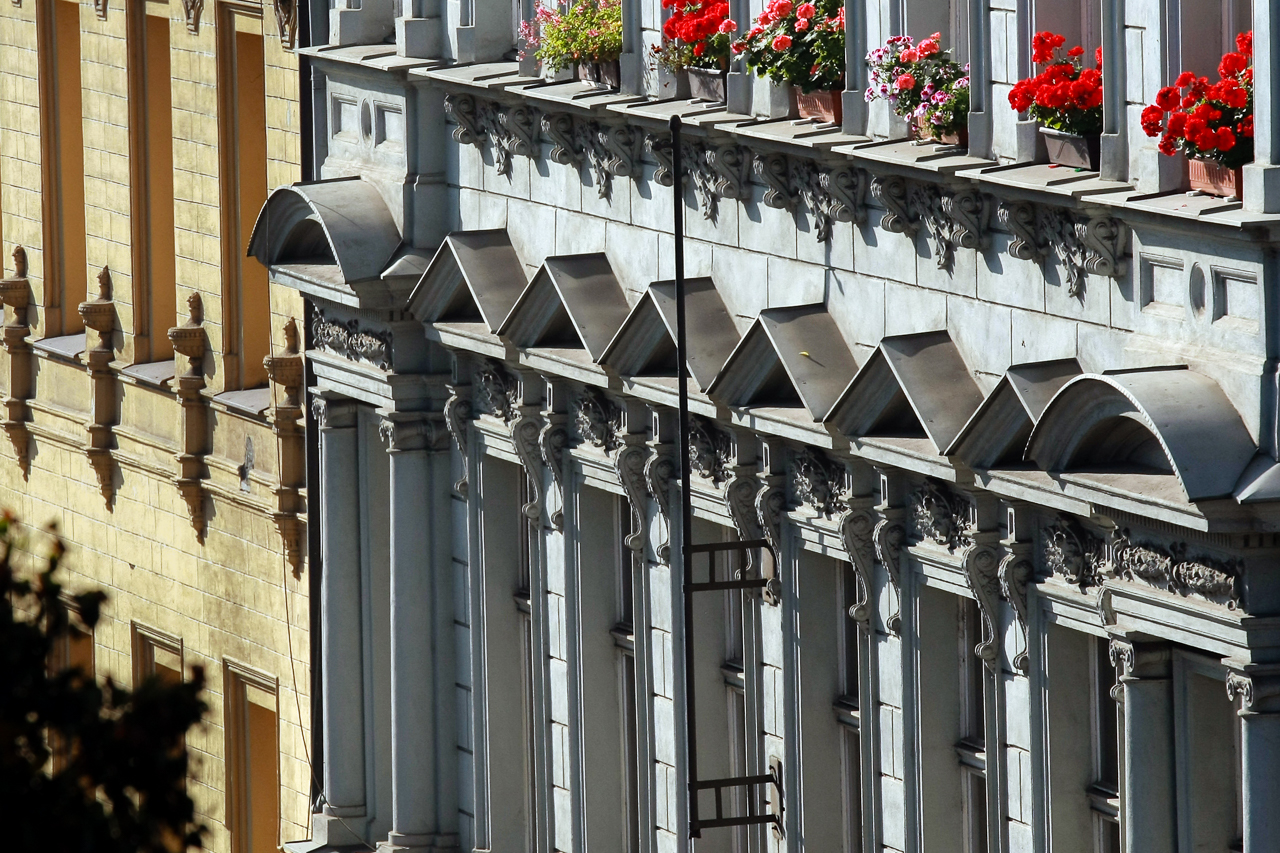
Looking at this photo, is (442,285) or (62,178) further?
(62,178)

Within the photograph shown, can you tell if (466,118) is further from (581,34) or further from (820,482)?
(820,482)

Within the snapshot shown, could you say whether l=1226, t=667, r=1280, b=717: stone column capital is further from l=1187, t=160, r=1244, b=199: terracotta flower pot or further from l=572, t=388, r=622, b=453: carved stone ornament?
l=572, t=388, r=622, b=453: carved stone ornament

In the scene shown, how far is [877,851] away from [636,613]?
3.02 m

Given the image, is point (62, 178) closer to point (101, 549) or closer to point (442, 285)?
point (101, 549)

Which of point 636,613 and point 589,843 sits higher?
point 636,613

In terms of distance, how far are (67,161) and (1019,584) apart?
17.0 m

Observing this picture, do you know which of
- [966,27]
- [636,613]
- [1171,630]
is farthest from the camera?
[636,613]

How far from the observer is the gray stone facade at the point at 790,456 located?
643 inches

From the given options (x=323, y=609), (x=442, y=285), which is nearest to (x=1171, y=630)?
(x=442, y=285)

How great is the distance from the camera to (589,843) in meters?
23.5

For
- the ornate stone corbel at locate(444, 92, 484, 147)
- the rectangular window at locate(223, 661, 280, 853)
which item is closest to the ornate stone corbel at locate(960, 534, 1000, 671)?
the ornate stone corbel at locate(444, 92, 484, 147)

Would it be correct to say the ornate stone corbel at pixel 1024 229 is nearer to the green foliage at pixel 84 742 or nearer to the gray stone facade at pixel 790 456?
the gray stone facade at pixel 790 456

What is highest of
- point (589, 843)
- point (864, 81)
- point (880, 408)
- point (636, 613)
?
point (864, 81)

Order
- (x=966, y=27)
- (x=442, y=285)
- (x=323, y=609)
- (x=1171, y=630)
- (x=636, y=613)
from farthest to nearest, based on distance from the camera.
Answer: (x=323, y=609), (x=442, y=285), (x=636, y=613), (x=966, y=27), (x=1171, y=630)
